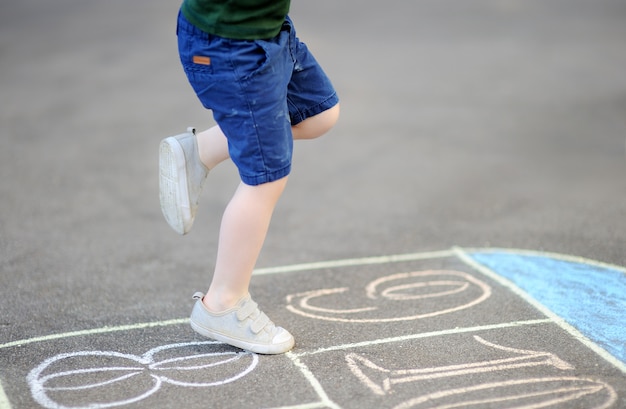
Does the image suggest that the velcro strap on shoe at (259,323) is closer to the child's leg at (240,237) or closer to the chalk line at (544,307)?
the child's leg at (240,237)

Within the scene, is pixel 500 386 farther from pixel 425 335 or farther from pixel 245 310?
pixel 245 310

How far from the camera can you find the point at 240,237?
8.75 ft

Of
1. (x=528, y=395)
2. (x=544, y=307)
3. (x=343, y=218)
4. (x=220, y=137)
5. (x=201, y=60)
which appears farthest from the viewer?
(x=343, y=218)

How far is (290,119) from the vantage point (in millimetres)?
2867

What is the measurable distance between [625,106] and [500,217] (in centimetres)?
295

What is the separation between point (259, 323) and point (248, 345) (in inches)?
3.3

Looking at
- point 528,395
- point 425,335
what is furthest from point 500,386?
point 425,335

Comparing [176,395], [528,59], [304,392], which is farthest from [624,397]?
[528,59]

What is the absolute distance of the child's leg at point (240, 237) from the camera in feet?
8.67

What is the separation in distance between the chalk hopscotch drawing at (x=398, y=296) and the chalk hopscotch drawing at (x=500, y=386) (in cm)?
43

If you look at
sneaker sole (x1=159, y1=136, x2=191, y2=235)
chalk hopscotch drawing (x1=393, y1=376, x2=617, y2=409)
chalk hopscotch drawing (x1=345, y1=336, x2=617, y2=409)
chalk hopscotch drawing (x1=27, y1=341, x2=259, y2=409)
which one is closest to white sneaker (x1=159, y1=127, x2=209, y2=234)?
sneaker sole (x1=159, y1=136, x2=191, y2=235)

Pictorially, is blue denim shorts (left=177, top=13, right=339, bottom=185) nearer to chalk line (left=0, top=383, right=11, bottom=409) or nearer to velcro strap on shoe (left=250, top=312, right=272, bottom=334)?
velcro strap on shoe (left=250, top=312, right=272, bottom=334)

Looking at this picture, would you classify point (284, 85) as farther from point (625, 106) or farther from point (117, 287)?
point (625, 106)

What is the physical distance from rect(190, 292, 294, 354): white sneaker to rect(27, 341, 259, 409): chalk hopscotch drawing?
5cm
